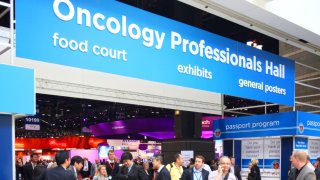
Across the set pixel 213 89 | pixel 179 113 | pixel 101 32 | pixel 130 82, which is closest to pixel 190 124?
pixel 179 113

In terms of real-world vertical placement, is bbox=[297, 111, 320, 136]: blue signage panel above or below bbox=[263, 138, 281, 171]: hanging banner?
above

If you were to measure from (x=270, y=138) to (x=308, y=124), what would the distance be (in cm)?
114

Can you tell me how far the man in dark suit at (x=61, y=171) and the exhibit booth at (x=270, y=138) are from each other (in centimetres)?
577

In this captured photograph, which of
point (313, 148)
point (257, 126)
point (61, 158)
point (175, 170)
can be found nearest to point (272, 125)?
point (257, 126)

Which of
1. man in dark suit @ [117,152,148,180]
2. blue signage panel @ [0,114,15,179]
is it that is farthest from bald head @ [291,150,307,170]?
man in dark suit @ [117,152,148,180]

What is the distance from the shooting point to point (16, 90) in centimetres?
335

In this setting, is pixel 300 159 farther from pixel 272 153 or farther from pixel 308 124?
pixel 272 153

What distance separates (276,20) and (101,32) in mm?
2173

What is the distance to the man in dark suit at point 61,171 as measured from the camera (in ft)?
14.5

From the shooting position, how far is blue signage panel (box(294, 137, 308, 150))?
9156 mm

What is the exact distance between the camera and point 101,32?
374 centimetres

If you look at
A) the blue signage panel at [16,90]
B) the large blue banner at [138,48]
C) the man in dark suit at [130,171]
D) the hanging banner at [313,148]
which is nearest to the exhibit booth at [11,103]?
the blue signage panel at [16,90]

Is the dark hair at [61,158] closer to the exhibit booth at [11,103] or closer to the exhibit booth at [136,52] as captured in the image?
the exhibit booth at [136,52]

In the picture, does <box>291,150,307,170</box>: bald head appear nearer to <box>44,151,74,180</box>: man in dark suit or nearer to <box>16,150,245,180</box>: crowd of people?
<box>16,150,245,180</box>: crowd of people
